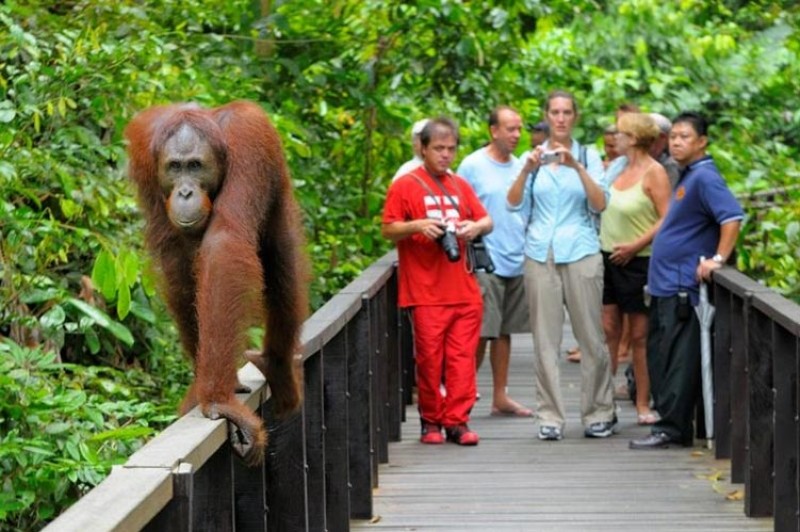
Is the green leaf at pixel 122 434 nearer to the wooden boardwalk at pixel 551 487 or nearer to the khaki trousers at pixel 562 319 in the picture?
the wooden boardwalk at pixel 551 487

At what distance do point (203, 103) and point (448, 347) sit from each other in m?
1.84

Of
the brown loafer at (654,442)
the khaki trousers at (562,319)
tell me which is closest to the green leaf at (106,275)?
the khaki trousers at (562,319)

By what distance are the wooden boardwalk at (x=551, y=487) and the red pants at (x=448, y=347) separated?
0.34 metres

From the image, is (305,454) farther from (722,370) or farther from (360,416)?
(722,370)

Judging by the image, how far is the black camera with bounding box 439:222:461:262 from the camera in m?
7.95

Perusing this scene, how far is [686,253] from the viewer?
7895 millimetres

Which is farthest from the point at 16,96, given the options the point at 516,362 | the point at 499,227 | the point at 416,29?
the point at 516,362

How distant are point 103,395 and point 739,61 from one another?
13.0m

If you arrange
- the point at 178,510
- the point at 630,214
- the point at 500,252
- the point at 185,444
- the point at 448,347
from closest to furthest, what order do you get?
1. the point at 178,510
2. the point at 185,444
3. the point at 448,347
4. the point at 630,214
5. the point at 500,252

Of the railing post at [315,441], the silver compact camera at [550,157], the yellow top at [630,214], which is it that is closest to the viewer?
the railing post at [315,441]

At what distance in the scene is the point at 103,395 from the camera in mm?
6281

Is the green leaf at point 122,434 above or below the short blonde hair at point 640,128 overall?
below

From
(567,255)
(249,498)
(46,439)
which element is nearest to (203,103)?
(567,255)

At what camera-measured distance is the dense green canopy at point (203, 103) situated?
5320 millimetres
